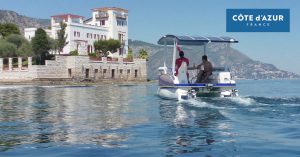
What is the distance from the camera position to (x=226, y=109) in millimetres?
19297

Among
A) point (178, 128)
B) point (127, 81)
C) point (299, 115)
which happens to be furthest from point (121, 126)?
point (127, 81)

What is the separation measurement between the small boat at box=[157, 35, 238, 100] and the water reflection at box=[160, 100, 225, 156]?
5.55 meters

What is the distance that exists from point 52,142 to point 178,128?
13.7 ft

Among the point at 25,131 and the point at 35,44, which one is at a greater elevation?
the point at 35,44

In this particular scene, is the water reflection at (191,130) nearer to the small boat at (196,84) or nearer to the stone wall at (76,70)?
the small boat at (196,84)

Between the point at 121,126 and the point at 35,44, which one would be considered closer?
the point at 121,126

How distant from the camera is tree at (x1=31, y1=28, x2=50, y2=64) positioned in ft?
275

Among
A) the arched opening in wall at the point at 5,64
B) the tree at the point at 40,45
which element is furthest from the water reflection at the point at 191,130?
the arched opening in wall at the point at 5,64

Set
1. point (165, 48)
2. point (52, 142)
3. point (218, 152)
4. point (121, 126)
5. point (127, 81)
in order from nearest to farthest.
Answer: point (218, 152) → point (52, 142) → point (121, 126) → point (165, 48) → point (127, 81)

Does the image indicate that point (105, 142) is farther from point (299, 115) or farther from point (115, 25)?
point (115, 25)

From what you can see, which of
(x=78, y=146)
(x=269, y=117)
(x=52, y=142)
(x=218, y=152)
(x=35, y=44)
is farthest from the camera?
(x=35, y=44)

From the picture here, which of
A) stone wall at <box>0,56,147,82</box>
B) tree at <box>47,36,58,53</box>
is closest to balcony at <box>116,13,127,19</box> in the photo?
stone wall at <box>0,56,147,82</box>

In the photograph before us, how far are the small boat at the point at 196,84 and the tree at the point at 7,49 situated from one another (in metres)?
61.8

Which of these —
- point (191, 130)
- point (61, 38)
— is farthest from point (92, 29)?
point (191, 130)
